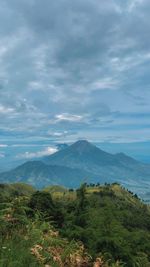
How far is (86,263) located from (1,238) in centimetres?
354

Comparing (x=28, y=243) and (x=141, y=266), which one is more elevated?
(x=28, y=243)

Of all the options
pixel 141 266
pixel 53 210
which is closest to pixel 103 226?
pixel 141 266

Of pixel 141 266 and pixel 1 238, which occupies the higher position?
pixel 1 238

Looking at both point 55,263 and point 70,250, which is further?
point 70,250

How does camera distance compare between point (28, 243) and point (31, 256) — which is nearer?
point (31, 256)

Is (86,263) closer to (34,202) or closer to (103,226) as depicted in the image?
(103,226)

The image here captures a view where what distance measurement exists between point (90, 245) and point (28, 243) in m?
10.0

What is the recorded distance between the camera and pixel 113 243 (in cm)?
2500

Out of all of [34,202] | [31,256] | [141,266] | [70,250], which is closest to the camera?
[31,256]

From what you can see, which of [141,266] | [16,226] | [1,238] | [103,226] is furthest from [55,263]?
[103,226]

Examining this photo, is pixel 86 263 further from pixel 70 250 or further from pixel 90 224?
pixel 90 224

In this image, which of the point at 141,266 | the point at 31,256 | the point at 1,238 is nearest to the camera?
the point at 31,256

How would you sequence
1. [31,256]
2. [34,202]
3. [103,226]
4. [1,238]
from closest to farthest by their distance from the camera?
[31,256] < [1,238] < [103,226] < [34,202]

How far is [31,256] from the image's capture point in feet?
45.0
